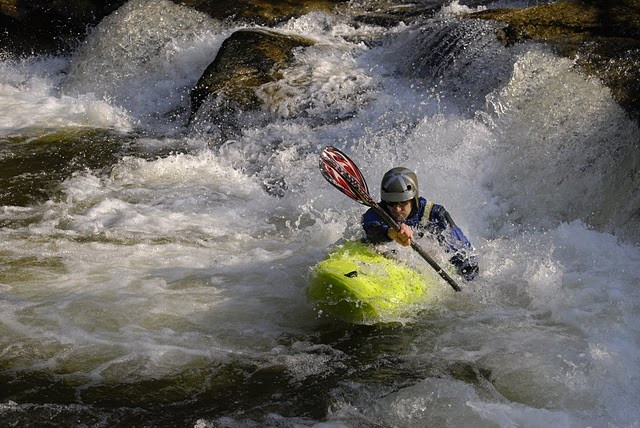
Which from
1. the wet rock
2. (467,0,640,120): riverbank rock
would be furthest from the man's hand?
the wet rock

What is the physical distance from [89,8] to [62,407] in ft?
33.4

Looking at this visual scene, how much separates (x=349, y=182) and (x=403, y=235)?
2.00ft

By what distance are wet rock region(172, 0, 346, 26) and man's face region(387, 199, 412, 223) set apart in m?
7.28

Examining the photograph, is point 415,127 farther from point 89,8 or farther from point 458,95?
point 89,8

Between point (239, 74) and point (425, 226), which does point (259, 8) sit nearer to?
point (239, 74)

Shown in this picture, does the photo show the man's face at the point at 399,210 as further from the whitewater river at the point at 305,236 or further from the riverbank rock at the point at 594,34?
the riverbank rock at the point at 594,34

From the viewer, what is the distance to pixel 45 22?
13188 mm

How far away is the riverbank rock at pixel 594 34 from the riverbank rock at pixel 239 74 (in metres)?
2.63

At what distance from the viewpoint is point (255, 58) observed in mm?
10312

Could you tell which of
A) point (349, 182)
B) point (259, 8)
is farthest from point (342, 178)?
point (259, 8)

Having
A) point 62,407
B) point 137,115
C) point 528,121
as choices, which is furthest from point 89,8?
point 62,407

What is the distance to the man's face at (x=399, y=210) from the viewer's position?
A: 558cm

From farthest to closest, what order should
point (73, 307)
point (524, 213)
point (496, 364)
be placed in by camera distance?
point (524, 213) < point (73, 307) < point (496, 364)

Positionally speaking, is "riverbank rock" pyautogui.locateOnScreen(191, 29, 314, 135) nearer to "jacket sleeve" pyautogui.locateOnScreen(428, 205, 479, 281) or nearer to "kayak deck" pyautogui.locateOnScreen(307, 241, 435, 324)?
"jacket sleeve" pyautogui.locateOnScreen(428, 205, 479, 281)
